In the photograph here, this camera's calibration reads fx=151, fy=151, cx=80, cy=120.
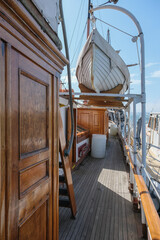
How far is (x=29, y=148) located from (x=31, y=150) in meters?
0.03

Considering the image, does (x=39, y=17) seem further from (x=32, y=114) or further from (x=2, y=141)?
(x=2, y=141)

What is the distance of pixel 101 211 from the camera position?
268 cm

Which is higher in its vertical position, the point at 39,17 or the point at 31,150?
the point at 39,17

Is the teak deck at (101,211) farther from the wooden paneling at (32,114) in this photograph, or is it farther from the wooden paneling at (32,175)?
the wooden paneling at (32,114)

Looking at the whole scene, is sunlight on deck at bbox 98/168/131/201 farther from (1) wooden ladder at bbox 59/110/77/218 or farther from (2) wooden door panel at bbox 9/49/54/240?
(2) wooden door panel at bbox 9/49/54/240

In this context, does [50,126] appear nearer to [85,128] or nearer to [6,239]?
[6,239]

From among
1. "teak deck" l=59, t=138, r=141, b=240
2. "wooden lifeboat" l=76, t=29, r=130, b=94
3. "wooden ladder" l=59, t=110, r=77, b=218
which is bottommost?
"teak deck" l=59, t=138, r=141, b=240

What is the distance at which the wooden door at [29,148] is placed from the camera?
83cm

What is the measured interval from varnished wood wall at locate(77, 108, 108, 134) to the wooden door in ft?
19.2

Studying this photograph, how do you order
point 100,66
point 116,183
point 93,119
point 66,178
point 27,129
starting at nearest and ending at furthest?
point 27,129 → point 66,178 → point 116,183 → point 100,66 → point 93,119

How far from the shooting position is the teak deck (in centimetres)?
217


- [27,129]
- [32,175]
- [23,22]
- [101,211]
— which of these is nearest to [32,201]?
[32,175]

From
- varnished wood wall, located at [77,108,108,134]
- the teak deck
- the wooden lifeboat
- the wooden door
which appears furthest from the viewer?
varnished wood wall, located at [77,108,108,134]

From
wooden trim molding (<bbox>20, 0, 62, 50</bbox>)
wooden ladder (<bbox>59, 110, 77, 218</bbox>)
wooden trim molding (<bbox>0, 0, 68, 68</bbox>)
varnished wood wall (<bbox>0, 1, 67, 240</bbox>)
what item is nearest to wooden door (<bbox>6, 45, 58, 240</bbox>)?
varnished wood wall (<bbox>0, 1, 67, 240</bbox>)
